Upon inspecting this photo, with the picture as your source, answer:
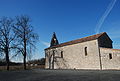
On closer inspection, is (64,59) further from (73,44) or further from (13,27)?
(13,27)

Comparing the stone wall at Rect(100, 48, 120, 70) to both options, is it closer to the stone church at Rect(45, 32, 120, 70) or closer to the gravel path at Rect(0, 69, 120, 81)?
the stone church at Rect(45, 32, 120, 70)

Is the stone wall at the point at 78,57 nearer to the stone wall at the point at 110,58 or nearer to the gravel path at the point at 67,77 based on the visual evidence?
the stone wall at the point at 110,58

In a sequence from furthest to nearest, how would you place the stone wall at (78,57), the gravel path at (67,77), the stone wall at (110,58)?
the stone wall at (78,57)
the stone wall at (110,58)
the gravel path at (67,77)

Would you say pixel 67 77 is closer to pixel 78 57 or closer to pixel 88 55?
pixel 88 55

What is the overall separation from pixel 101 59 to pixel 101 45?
3.39m

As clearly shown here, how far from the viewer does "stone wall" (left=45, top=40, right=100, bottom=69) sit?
26.3 meters

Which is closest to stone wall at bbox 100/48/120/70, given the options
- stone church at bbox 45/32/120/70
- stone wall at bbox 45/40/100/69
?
stone church at bbox 45/32/120/70

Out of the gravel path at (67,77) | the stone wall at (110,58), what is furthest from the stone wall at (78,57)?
the gravel path at (67,77)

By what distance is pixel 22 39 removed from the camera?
1277 inches

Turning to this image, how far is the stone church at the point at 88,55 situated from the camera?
23870mm

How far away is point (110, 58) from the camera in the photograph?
2391 centimetres

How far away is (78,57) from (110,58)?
8185 mm

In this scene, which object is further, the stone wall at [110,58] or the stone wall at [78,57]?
the stone wall at [78,57]

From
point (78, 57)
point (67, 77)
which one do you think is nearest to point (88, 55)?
point (78, 57)
